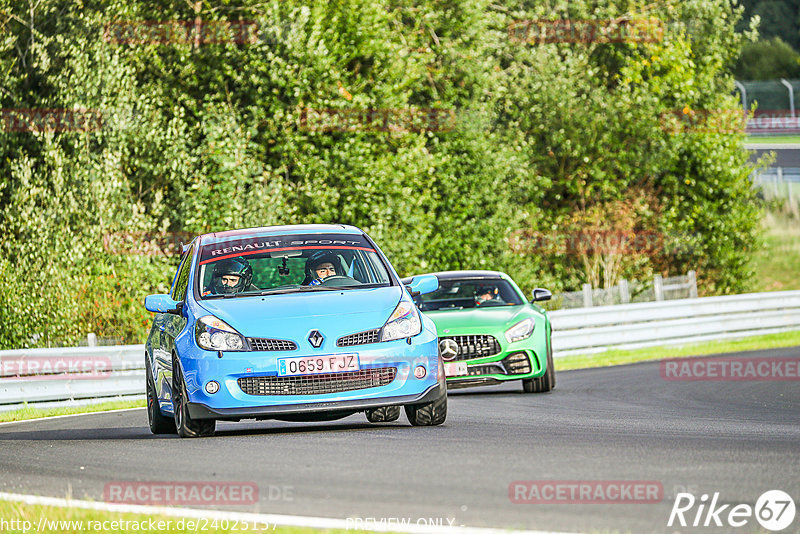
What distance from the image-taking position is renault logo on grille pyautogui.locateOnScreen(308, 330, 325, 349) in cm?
991

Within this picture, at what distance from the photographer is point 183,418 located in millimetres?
10312

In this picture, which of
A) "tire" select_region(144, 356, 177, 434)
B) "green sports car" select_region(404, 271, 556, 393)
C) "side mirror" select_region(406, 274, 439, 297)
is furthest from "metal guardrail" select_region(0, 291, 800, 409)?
"side mirror" select_region(406, 274, 439, 297)

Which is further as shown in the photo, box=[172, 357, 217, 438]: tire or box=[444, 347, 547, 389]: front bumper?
box=[444, 347, 547, 389]: front bumper

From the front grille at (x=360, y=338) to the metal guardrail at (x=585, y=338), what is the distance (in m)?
7.79

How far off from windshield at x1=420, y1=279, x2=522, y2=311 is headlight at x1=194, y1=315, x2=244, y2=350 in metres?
6.46

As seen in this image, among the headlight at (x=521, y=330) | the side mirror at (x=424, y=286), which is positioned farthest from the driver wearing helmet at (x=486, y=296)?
the side mirror at (x=424, y=286)

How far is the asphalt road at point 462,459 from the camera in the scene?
21.2 ft

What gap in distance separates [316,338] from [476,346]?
5.63m

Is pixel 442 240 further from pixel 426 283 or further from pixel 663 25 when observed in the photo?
pixel 426 283

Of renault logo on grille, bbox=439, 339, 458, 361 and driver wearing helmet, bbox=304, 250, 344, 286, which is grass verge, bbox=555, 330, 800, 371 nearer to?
renault logo on grille, bbox=439, 339, 458, 361

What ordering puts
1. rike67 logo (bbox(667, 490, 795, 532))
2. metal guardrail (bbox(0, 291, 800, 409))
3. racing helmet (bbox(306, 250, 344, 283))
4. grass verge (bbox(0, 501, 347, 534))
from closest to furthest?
rike67 logo (bbox(667, 490, 795, 532))
grass verge (bbox(0, 501, 347, 534))
racing helmet (bbox(306, 250, 344, 283))
metal guardrail (bbox(0, 291, 800, 409))

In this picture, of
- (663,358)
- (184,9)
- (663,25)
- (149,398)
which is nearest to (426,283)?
(149,398)

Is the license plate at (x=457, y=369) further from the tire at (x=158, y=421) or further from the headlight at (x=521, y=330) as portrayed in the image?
the tire at (x=158, y=421)

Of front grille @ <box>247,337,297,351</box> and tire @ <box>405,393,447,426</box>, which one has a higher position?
front grille @ <box>247,337,297,351</box>
